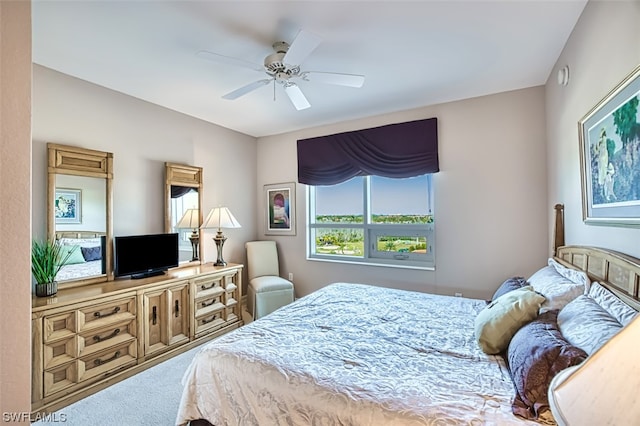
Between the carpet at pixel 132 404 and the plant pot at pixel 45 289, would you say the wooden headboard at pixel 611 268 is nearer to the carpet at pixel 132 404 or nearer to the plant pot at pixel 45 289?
the carpet at pixel 132 404

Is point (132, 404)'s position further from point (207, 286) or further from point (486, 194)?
point (486, 194)

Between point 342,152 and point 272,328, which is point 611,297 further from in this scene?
point 342,152

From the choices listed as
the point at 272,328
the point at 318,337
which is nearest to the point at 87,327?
the point at 272,328

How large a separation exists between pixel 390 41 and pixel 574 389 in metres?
2.33

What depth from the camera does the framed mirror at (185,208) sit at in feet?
11.5

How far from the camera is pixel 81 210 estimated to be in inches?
109

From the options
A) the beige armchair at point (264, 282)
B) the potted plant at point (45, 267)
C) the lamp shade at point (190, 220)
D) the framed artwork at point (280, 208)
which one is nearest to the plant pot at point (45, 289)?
the potted plant at point (45, 267)

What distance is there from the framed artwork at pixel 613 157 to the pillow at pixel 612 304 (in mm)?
346

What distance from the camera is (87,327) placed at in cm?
237

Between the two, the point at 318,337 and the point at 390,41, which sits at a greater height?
the point at 390,41

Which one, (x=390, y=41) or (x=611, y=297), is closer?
(x=611, y=297)

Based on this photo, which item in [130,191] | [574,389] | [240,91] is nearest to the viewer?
[574,389]

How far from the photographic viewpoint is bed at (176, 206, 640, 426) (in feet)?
3.79

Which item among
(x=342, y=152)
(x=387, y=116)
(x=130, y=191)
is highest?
(x=387, y=116)
